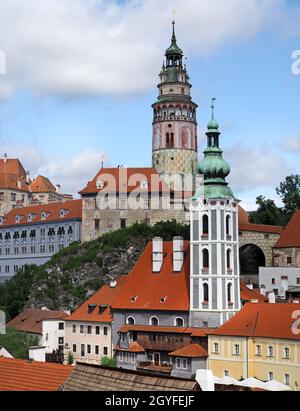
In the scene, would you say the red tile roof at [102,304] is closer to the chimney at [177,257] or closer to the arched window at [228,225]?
the chimney at [177,257]

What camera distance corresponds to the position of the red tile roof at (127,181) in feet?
189

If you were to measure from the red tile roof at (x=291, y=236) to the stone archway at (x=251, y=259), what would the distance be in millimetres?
2852

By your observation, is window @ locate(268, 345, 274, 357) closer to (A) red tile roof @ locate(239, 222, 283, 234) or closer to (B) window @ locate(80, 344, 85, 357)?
(B) window @ locate(80, 344, 85, 357)

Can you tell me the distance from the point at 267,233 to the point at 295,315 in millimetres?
19886

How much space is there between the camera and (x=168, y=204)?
57.0 m

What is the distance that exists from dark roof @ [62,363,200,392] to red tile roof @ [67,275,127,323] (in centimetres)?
2941

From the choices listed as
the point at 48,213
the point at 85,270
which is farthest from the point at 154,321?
the point at 48,213

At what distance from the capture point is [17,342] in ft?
125

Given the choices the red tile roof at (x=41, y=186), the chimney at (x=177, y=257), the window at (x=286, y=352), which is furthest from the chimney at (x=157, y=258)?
the red tile roof at (x=41, y=186)

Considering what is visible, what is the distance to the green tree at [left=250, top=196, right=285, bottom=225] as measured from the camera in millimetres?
57594

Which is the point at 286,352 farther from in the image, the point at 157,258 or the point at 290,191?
the point at 290,191

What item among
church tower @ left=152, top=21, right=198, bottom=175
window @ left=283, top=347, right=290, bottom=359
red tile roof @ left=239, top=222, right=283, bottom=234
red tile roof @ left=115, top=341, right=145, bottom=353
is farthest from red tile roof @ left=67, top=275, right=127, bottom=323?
church tower @ left=152, top=21, right=198, bottom=175
